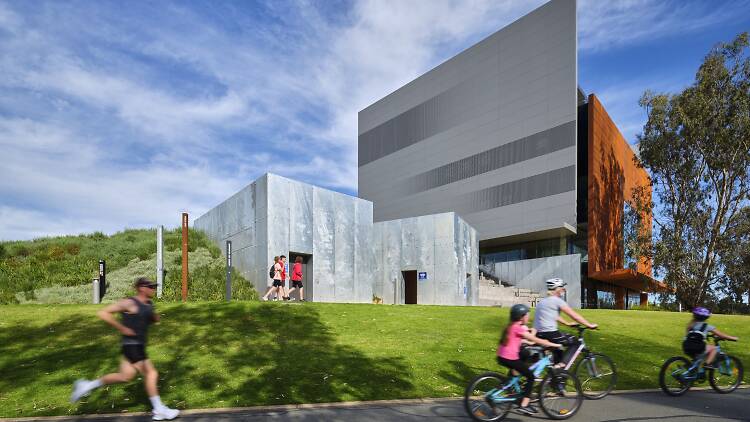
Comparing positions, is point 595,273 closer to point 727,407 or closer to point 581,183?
point 581,183

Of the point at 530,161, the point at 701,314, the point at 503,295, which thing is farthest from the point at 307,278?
the point at 530,161

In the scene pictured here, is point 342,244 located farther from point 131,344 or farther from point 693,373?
point 131,344

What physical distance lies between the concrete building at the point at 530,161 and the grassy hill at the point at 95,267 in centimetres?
2597

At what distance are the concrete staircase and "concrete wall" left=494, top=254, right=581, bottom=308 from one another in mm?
1077

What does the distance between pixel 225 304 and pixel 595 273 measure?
3420cm

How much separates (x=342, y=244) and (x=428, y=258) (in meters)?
6.39

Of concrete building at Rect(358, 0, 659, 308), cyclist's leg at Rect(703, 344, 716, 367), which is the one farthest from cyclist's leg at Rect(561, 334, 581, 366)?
concrete building at Rect(358, 0, 659, 308)

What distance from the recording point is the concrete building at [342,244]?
20.6m

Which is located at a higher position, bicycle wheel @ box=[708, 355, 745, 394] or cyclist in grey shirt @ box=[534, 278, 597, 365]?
cyclist in grey shirt @ box=[534, 278, 597, 365]

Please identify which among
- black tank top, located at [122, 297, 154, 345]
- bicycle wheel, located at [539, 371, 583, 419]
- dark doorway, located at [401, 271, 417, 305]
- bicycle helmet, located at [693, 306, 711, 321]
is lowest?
dark doorway, located at [401, 271, 417, 305]

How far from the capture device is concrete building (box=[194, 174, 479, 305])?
2064cm

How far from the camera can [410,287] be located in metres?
29.9

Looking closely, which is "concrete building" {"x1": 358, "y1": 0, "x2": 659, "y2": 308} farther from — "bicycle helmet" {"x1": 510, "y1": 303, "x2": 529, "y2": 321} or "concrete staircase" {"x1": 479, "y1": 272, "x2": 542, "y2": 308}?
"bicycle helmet" {"x1": 510, "y1": 303, "x2": 529, "y2": 321}

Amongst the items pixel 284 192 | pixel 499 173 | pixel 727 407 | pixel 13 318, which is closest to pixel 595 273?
pixel 499 173
